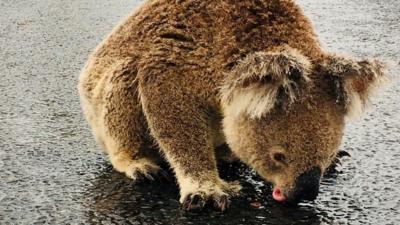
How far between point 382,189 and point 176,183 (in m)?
1.06

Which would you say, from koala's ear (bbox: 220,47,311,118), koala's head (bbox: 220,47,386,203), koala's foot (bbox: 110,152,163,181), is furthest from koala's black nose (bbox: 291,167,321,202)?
koala's foot (bbox: 110,152,163,181)

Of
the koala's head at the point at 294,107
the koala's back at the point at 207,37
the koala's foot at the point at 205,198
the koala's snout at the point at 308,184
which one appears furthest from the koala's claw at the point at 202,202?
the koala's back at the point at 207,37

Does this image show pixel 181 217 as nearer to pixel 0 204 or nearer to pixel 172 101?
pixel 172 101

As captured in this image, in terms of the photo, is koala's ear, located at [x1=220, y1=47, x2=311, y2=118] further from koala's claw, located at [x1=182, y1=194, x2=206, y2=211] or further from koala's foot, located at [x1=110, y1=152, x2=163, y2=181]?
koala's foot, located at [x1=110, y1=152, x2=163, y2=181]

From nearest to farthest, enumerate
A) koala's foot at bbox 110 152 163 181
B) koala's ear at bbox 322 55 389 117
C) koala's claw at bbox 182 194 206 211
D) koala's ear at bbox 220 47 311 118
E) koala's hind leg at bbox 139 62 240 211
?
koala's ear at bbox 220 47 311 118 < koala's ear at bbox 322 55 389 117 < koala's claw at bbox 182 194 206 211 < koala's hind leg at bbox 139 62 240 211 < koala's foot at bbox 110 152 163 181

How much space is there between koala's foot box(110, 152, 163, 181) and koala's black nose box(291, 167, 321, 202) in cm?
91

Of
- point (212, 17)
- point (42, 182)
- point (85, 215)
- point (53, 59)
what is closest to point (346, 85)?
point (212, 17)

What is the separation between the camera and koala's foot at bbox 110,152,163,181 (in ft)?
12.2

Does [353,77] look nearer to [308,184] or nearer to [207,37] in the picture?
[308,184]

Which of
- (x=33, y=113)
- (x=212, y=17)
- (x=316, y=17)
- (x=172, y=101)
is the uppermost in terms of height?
(x=212, y=17)

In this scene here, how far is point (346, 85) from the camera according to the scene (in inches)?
127

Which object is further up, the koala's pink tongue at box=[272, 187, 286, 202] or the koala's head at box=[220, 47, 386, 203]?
the koala's head at box=[220, 47, 386, 203]

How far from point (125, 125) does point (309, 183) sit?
1148 mm

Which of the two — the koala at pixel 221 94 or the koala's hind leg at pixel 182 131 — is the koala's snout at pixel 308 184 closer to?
the koala at pixel 221 94
